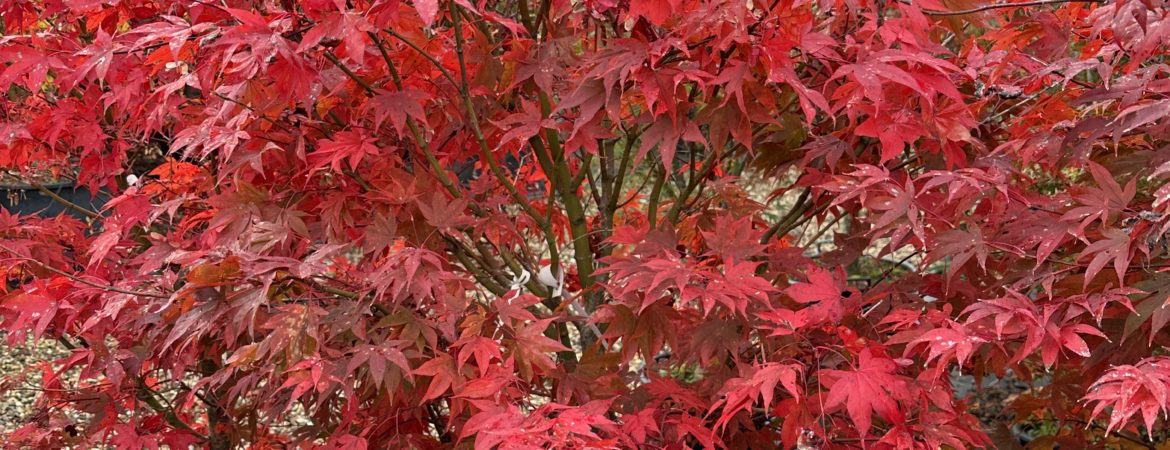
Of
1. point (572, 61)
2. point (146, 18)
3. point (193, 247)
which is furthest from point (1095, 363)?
point (146, 18)

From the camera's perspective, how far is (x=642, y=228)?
2189mm

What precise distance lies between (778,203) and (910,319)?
6578 millimetres

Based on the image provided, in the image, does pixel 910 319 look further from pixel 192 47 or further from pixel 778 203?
pixel 778 203

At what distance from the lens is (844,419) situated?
2023 millimetres

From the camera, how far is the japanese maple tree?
5.61 ft

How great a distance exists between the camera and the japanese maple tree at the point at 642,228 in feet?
5.61

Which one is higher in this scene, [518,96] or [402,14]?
[402,14]

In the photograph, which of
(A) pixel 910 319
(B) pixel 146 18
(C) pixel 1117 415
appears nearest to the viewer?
(C) pixel 1117 415

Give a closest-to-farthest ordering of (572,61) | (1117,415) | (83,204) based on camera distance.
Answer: (1117,415) < (572,61) < (83,204)

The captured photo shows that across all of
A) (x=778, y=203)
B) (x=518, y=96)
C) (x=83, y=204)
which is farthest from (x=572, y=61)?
(x=778, y=203)

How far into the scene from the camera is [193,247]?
2.39 m

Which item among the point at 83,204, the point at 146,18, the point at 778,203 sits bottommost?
the point at 778,203

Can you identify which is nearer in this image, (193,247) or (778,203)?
(193,247)

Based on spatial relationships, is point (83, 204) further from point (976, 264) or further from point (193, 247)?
point (976, 264)
